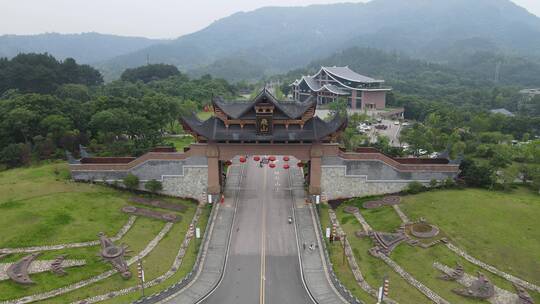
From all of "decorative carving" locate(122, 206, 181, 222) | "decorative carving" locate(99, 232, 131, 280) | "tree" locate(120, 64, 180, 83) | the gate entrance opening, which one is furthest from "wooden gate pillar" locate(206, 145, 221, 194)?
"tree" locate(120, 64, 180, 83)

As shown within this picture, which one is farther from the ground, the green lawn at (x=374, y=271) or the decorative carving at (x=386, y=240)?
the decorative carving at (x=386, y=240)

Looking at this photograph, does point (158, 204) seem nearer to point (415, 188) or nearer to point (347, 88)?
point (415, 188)

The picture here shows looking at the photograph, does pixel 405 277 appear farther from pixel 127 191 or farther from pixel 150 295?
pixel 127 191

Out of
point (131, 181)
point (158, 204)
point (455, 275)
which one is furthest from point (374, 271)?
point (131, 181)

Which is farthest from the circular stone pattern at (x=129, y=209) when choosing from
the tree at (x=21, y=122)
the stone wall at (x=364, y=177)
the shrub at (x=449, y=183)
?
the shrub at (x=449, y=183)

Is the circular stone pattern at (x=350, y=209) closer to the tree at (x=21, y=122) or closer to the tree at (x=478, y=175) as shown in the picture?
the tree at (x=478, y=175)

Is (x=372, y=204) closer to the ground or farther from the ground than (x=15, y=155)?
closer to the ground
